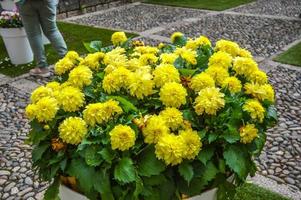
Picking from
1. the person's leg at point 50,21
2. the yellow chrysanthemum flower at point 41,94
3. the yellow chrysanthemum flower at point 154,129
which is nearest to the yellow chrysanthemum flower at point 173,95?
the yellow chrysanthemum flower at point 154,129

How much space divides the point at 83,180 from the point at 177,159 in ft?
1.34

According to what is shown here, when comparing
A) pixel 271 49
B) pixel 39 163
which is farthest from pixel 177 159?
pixel 271 49

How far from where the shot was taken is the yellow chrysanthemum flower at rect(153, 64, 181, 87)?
6.71 feet

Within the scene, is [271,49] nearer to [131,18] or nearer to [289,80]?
[289,80]

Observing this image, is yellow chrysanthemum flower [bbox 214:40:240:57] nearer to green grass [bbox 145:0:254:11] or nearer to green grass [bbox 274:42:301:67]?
green grass [bbox 274:42:301:67]

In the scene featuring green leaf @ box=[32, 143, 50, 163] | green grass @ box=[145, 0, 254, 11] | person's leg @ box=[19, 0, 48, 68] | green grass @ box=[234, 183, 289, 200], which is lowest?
green grass @ box=[145, 0, 254, 11]

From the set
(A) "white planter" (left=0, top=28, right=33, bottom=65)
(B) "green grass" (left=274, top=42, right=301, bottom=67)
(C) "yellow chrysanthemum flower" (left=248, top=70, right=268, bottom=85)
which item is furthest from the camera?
(A) "white planter" (left=0, top=28, right=33, bottom=65)

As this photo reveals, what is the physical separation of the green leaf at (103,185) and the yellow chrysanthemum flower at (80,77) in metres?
0.55

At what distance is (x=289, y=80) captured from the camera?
5.30 meters

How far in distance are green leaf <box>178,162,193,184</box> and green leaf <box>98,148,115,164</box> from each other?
0.96 ft

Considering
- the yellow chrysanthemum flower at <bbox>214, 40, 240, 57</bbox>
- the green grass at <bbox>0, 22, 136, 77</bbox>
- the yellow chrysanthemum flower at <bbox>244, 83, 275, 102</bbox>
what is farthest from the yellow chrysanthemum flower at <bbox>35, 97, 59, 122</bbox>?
the green grass at <bbox>0, 22, 136, 77</bbox>

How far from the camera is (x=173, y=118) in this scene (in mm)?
1879

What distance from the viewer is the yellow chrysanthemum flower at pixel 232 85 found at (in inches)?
81.0

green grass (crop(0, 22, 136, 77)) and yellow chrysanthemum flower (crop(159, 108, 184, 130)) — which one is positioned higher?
yellow chrysanthemum flower (crop(159, 108, 184, 130))
